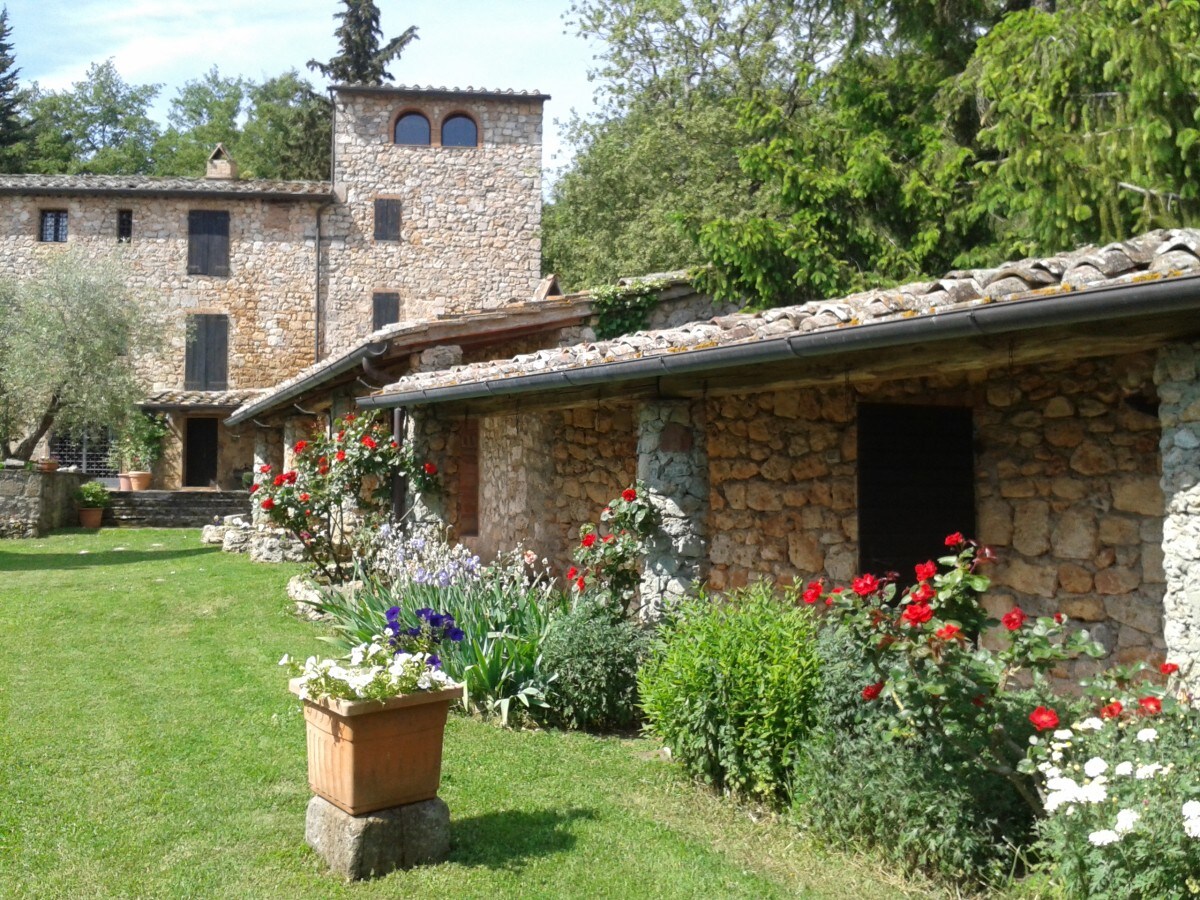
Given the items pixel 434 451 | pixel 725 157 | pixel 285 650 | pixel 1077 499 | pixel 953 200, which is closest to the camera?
pixel 1077 499

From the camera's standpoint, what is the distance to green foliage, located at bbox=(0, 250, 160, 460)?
70.9 feet

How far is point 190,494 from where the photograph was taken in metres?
22.4

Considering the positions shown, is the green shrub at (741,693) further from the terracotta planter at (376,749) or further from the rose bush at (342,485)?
the rose bush at (342,485)

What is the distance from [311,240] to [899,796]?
24.4 meters

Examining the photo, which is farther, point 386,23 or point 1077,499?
point 386,23

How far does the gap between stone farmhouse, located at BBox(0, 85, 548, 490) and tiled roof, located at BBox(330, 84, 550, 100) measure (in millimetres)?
78

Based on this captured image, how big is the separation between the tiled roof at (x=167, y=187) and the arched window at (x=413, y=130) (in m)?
2.16

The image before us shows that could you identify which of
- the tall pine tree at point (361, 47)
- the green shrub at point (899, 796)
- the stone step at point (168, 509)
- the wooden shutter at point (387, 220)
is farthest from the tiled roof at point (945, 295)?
the tall pine tree at point (361, 47)

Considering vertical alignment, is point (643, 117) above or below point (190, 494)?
above

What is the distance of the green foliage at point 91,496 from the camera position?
2056 centimetres

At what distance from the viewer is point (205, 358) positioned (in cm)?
2597

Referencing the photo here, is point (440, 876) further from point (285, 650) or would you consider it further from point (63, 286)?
point (63, 286)

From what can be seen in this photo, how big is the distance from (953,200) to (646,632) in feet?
23.8

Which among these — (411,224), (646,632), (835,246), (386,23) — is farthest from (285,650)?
(386,23)
